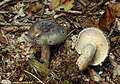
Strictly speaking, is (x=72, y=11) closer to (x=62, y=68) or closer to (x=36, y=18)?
(x=36, y=18)

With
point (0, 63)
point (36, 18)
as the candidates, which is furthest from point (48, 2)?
point (0, 63)

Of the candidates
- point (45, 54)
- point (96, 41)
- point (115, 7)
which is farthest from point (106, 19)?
point (45, 54)

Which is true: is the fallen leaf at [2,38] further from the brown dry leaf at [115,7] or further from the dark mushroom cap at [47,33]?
the brown dry leaf at [115,7]

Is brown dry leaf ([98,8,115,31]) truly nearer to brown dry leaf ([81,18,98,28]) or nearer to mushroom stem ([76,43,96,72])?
brown dry leaf ([81,18,98,28])

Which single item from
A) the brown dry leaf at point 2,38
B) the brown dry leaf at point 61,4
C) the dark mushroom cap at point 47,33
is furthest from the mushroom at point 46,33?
the brown dry leaf at point 61,4

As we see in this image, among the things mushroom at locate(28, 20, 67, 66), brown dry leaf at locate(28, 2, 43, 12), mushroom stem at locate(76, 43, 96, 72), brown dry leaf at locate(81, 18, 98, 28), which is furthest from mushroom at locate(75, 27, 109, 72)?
brown dry leaf at locate(28, 2, 43, 12)

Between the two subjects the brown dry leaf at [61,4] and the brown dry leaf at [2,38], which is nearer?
the brown dry leaf at [2,38]
